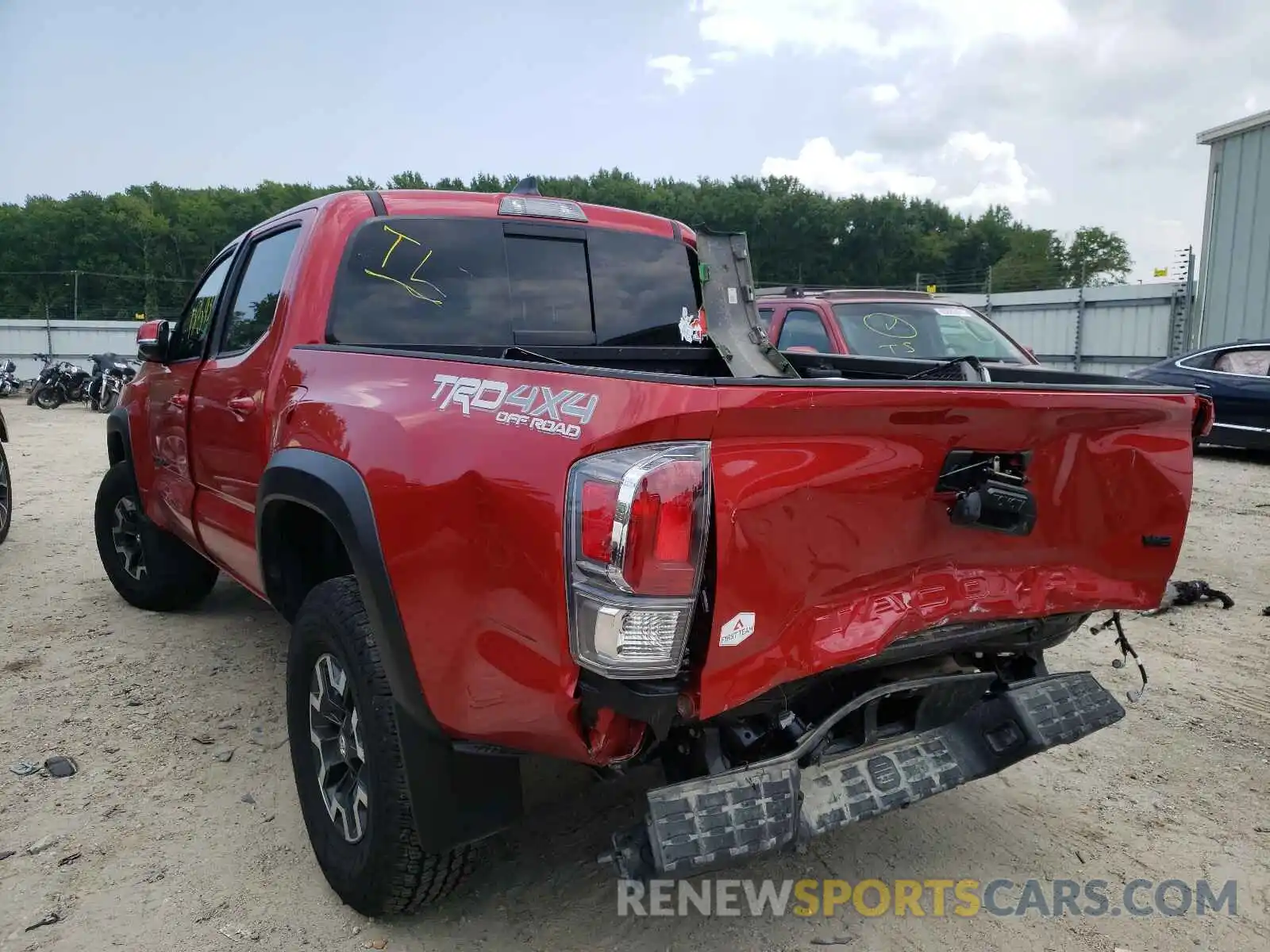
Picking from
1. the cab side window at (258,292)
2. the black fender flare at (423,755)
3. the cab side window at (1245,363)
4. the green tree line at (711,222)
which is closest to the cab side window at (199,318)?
the cab side window at (258,292)

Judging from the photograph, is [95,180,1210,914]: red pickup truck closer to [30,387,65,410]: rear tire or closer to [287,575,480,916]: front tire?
[287,575,480,916]: front tire

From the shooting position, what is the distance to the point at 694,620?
1.85 metres

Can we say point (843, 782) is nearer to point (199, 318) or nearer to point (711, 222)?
point (199, 318)

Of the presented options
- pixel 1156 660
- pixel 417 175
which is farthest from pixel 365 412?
pixel 417 175

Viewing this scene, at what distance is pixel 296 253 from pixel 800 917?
2768 mm

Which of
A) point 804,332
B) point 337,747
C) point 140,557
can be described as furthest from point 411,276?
point 804,332

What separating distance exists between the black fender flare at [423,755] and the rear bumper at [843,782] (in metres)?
0.41

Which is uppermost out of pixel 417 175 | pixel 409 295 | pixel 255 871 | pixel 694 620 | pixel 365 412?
pixel 417 175

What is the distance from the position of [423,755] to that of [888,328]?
6508mm

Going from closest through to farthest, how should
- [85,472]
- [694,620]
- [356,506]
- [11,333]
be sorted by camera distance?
[694,620], [356,506], [85,472], [11,333]

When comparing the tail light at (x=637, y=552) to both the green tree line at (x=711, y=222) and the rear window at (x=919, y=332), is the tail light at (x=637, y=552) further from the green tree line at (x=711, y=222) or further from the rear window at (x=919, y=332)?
→ the green tree line at (x=711, y=222)

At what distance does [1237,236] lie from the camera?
1427cm

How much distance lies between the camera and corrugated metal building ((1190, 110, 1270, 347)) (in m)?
13.8

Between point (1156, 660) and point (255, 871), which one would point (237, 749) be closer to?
point (255, 871)
